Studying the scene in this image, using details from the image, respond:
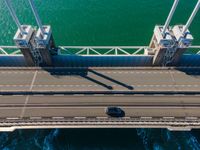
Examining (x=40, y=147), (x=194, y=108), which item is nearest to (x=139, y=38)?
(x=194, y=108)

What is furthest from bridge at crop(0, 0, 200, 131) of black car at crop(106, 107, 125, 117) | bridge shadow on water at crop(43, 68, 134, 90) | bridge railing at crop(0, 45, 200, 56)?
bridge railing at crop(0, 45, 200, 56)

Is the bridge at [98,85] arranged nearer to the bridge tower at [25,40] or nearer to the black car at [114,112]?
the bridge tower at [25,40]

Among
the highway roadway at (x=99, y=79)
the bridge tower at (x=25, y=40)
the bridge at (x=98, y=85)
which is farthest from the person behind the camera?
the highway roadway at (x=99, y=79)

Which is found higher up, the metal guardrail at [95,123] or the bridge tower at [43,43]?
the bridge tower at [43,43]

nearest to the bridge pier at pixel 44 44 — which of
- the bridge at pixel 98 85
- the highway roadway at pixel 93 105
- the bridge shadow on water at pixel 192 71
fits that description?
the bridge at pixel 98 85

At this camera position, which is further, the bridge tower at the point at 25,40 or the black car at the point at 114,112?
the bridge tower at the point at 25,40

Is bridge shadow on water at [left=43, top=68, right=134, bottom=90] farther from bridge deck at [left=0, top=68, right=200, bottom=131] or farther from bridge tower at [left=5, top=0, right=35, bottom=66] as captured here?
bridge tower at [left=5, top=0, right=35, bottom=66]

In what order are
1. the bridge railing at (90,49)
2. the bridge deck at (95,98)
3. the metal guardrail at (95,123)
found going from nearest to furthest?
the metal guardrail at (95,123) → the bridge deck at (95,98) → the bridge railing at (90,49)

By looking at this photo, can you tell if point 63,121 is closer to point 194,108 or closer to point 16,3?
point 194,108

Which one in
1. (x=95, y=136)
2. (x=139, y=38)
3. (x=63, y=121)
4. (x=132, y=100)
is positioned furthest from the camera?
(x=139, y=38)
